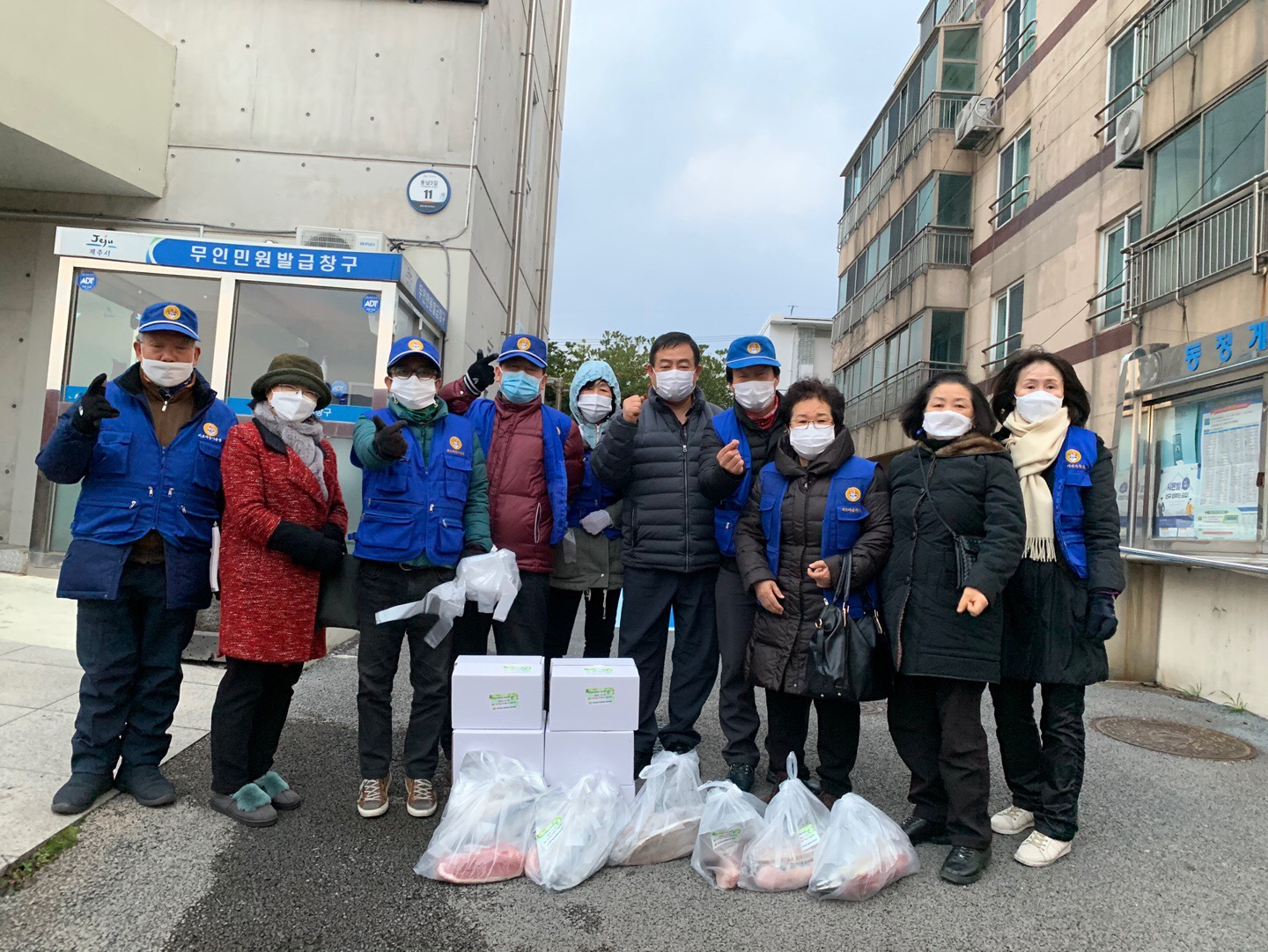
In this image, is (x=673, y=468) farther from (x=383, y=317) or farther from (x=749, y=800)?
(x=383, y=317)

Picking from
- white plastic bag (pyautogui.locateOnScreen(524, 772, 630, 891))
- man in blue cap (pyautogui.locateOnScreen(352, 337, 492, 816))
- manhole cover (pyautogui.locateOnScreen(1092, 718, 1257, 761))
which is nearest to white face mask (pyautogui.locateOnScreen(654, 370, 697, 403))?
man in blue cap (pyautogui.locateOnScreen(352, 337, 492, 816))

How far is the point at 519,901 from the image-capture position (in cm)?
276

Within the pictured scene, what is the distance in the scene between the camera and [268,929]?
2.53 metres

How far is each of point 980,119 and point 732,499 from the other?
14266 millimetres

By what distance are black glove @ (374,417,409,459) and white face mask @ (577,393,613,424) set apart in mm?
1095

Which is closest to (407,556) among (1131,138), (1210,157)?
(1210,157)

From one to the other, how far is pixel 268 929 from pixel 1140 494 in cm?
786

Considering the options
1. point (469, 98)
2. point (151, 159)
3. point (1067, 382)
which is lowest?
point (1067, 382)

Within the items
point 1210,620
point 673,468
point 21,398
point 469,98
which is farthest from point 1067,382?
point 21,398

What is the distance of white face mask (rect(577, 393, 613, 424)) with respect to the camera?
Result: 4230 millimetres

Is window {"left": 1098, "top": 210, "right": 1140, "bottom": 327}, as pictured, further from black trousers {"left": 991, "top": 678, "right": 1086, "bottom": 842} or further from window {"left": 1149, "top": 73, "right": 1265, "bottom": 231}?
black trousers {"left": 991, "top": 678, "right": 1086, "bottom": 842}

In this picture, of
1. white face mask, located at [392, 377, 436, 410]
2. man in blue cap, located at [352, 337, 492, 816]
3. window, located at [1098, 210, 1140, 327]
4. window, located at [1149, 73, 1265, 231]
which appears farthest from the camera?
window, located at [1098, 210, 1140, 327]

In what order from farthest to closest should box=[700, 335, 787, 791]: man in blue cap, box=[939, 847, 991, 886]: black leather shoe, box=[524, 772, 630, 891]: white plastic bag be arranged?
1. box=[700, 335, 787, 791]: man in blue cap
2. box=[939, 847, 991, 886]: black leather shoe
3. box=[524, 772, 630, 891]: white plastic bag

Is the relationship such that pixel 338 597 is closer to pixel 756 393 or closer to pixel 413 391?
pixel 413 391
